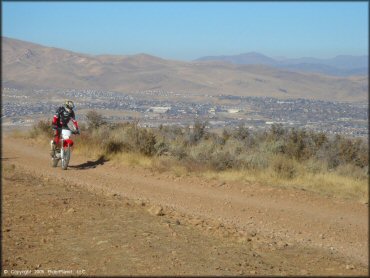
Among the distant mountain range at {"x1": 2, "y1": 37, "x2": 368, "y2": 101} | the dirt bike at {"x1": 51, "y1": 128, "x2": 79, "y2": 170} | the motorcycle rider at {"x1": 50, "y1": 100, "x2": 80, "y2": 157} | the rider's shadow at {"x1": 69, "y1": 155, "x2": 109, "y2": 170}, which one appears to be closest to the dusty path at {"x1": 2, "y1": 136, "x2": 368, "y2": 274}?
the rider's shadow at {"x1": 69, "y1": 155, "x2": 109, "y2": 170}

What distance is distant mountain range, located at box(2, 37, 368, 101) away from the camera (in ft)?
248

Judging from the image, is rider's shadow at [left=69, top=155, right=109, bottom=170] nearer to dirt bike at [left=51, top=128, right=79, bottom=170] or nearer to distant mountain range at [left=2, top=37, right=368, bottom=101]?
dirt bike at [left=51, top=128, right=79, bottom=170]

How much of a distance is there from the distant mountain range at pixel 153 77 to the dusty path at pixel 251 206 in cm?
5454

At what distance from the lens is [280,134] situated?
64.3ft

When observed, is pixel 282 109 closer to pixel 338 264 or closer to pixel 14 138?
pixel 14 138

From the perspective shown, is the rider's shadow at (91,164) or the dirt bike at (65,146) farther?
→ the rider's shadow at (91,164)

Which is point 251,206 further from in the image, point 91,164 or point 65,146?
point 91,164

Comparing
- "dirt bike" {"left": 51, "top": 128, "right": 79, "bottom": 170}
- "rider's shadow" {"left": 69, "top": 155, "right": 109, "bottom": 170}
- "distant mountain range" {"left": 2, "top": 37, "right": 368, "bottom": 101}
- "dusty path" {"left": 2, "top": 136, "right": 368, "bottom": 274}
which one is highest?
"distant mountain range" {"left": 2, "top": 37, "right": 368, "bottom": 101}

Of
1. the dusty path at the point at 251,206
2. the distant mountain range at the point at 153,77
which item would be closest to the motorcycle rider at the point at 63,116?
the dusty path at the point at 251,206

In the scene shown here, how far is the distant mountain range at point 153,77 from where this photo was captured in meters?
75.5

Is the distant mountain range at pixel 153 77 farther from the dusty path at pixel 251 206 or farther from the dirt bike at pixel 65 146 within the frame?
the dusty path at pixel 251 206

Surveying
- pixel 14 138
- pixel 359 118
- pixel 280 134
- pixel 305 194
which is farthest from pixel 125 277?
pixel 359 118

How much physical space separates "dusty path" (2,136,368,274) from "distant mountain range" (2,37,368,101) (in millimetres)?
54540

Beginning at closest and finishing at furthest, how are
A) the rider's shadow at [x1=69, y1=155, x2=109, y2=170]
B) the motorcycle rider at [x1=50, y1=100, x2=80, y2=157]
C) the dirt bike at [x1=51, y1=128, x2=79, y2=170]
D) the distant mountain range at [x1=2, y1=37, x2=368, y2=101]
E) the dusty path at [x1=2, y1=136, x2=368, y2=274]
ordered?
the dusty path at [x1=2, y1=136, x2=368, y2=274]
the dirt bike at [x1=51, y1=128, x2=79, y2=170]
the motorcycle rider at [x1=50, y1=100, x2=80, y2=157]
the rider's shadow at [x1=69, y1=155, x2=109, y2=170]
the distant mountain range at [x1=2, y1=37, x2=368, y2=101]
